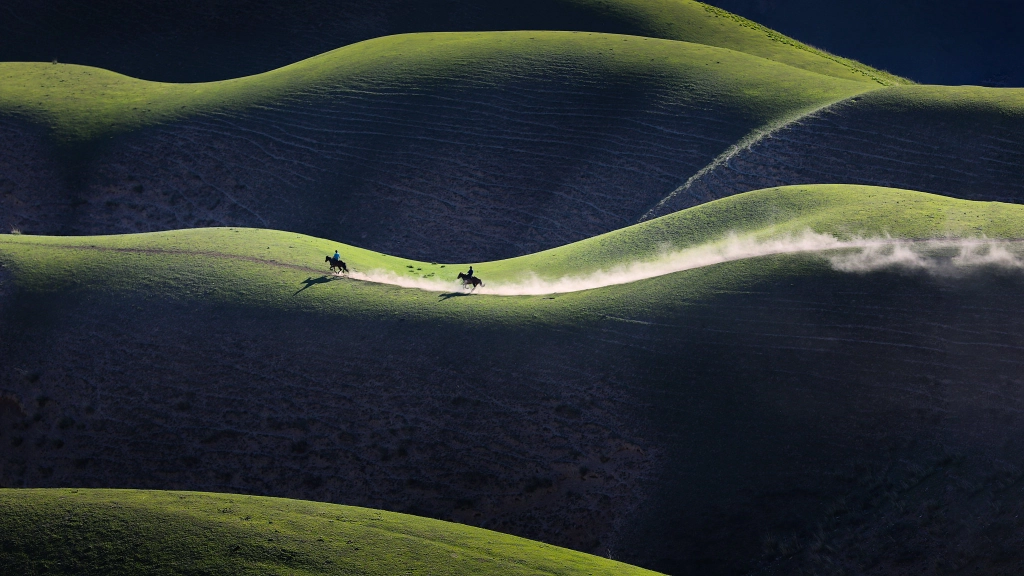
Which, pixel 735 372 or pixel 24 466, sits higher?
pixel 735 372

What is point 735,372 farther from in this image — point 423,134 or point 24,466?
point 423,134

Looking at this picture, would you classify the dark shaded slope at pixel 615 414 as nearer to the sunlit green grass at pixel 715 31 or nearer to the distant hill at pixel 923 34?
the sunlit green grass at pixel 715 31

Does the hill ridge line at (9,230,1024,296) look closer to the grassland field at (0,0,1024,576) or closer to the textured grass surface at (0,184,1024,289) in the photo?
the grassland field at (0,0,1024,576)

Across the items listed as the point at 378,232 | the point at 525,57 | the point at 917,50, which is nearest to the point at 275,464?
the point at 378,232

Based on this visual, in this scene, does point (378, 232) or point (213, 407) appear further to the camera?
point (378, 232)

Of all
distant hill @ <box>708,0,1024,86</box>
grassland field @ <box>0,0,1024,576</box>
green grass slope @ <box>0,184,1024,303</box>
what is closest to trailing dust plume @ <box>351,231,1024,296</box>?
grassland field @ <box>0,0,1024,576</box>

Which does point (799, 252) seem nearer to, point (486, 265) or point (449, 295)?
point (449, 295)

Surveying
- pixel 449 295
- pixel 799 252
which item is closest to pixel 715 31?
pixel 799 252
